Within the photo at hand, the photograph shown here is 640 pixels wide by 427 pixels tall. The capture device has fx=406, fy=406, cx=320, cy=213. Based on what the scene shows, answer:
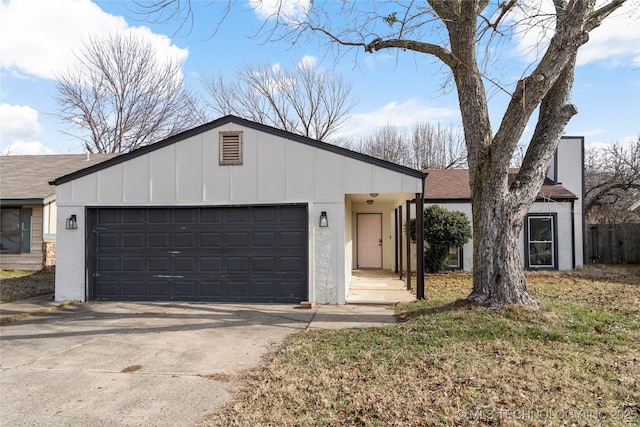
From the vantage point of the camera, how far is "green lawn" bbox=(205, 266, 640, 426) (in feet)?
10.6

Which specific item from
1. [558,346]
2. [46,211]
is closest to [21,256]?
[46,211]

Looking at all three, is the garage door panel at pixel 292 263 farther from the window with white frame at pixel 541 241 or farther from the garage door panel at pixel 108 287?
the window with white frame at pixel 541 241

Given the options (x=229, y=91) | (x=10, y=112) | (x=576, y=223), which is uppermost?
(x=229, y=91)

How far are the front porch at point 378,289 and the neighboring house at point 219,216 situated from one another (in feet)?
2.44

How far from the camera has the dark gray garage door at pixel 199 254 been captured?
8602mm

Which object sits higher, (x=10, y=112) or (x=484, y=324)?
(x=10, y=112)

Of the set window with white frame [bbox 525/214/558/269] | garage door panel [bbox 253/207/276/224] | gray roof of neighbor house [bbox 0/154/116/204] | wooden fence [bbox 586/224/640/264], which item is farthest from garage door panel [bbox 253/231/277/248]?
wooden fence [bbox 586/224/640/264]

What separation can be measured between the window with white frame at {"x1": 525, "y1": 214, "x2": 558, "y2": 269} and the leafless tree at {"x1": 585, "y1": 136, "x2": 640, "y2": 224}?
10067 millimetres

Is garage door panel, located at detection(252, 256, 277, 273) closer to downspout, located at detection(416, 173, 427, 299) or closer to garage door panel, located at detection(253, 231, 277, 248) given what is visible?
garage door panel, located at detection(253, 231, 277, 248)

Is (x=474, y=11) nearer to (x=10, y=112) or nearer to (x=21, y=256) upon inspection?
(x=21, y=256)

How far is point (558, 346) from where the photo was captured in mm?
4840

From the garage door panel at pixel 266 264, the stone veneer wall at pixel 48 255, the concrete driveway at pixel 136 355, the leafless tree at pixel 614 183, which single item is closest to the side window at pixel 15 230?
the stone veneer wall at pixel 48 255

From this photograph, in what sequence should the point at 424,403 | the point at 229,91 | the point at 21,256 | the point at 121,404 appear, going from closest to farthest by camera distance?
the point at 424,403
the point at 121,404
the point at 21,256
the point at 229,91

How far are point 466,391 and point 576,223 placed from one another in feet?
42.5
